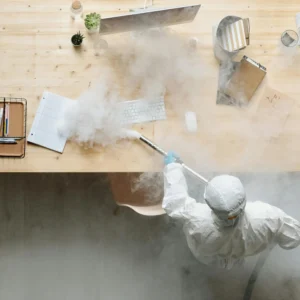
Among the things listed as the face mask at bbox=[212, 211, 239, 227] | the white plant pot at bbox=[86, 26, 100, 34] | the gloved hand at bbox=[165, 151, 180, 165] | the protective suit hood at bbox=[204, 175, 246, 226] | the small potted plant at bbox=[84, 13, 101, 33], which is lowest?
the face mask at bbox=[212, 211, 239, 227]

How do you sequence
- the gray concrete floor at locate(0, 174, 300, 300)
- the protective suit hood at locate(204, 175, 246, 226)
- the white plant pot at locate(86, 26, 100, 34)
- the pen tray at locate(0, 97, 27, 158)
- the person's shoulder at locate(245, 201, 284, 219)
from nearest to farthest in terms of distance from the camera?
the protective suit hood at locate(204, 175, 246, 226) → the person's shoulder at locate(245, 201, 284, 219) → the pen tray at locate(0, 97, 27, 158) → the white plant pot at locate(86, 26, 100, 34) → the gray concrete floor at locate(0, 174, 300, 300)

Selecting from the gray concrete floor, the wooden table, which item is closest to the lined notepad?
the wooden table

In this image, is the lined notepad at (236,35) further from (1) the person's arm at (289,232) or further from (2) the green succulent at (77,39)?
(1) the person's arm at (289,232)

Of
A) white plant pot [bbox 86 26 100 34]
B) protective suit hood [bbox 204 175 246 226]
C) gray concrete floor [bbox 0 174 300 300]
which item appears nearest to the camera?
protective suit hood [bbox 204 175 246 226]

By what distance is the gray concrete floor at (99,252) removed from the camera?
2527 millimetres

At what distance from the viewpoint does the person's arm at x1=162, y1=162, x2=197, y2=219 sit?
5.96 feet

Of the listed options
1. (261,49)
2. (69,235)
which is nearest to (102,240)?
(69,235)

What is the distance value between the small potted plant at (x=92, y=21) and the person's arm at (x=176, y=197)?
2.49 ft

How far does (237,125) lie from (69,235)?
1217mm

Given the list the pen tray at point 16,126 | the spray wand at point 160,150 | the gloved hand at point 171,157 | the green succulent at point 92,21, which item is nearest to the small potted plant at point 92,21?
the green succulent at point 92,21

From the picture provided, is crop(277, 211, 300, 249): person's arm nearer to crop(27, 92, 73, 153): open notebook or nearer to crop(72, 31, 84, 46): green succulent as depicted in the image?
crop(27, 92, 73, 153): open notebook

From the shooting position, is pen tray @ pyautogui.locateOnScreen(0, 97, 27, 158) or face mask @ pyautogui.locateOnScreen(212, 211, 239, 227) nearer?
face mask @ pyautogui.locateOnScreen(212, 211, 239, 227)

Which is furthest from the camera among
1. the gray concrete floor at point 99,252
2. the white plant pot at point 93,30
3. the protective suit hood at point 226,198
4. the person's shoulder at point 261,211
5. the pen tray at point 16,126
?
the gray concrete floor at point 99,252

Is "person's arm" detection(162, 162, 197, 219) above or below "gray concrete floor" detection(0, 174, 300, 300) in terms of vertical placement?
above
